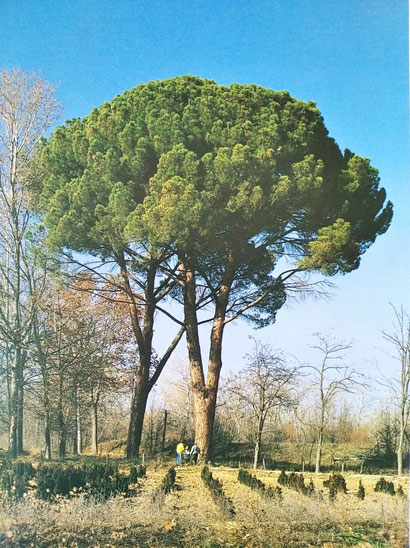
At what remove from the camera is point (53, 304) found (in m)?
8.54

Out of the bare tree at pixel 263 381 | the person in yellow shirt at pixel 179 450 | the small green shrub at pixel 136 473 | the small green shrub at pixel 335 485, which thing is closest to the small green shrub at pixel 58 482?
the small green shrub at pixel 136 473

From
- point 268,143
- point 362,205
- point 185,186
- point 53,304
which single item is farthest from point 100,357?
point 362,205

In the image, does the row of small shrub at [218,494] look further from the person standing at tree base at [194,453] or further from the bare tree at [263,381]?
the bare tree at [263,381]

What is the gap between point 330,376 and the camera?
946 centimetres

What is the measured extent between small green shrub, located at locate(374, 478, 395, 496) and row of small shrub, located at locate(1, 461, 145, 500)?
321cm

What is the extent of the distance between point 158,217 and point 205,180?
0.90 m

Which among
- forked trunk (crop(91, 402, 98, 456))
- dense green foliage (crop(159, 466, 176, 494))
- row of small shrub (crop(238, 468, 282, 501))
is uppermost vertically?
forked trunk (crop(91, 402, 98, 456))

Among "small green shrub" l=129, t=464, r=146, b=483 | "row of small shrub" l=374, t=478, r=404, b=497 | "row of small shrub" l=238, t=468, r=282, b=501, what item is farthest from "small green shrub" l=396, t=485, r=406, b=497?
"small green shrub" l=129, t=464, r=146, b=483

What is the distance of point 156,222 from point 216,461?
4015 millimetres

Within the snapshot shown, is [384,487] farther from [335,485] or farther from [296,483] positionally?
[296,483]

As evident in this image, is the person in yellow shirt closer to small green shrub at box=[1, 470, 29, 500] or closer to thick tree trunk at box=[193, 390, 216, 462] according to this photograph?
thick tree trunk at box=[193, 390, 216, 462]

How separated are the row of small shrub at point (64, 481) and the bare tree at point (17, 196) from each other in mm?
Answer: 847

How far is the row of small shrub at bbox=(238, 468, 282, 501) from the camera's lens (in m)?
7.05

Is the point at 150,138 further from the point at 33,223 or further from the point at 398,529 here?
the point at 398,529
